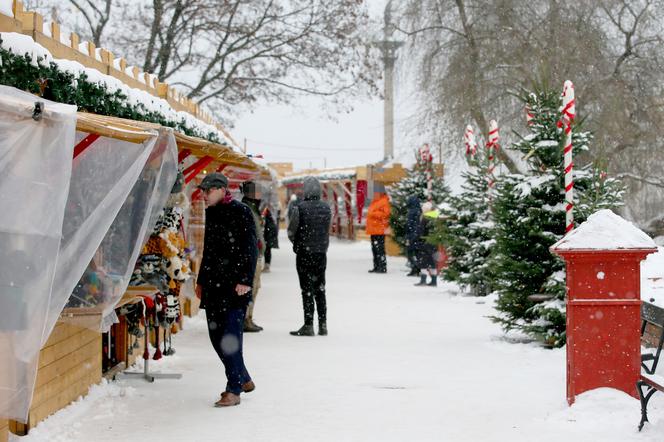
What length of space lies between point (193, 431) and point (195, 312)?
23.6 ft

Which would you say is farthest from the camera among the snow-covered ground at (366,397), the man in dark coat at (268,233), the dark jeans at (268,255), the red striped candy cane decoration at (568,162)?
the man in dark coat at (268,233)

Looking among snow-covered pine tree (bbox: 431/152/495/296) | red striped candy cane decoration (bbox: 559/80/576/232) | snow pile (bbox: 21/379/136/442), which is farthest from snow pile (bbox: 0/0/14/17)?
snow-covered pine tree (bbox: 431/152/495/296)

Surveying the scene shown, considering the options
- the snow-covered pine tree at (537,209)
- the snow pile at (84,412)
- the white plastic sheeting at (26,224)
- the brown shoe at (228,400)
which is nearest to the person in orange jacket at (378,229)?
the snow-covered pine tree at (537,209)

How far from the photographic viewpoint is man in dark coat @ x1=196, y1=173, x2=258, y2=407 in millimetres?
7309

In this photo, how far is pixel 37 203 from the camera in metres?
4.44

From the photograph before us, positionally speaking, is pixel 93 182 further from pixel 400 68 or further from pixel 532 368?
pixel 400 68

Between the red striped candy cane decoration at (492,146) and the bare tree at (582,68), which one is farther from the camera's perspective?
the bare tree at (582,68)

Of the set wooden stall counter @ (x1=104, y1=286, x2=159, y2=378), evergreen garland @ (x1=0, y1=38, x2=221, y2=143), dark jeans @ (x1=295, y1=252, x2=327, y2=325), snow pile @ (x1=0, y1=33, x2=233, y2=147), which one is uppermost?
snow pile @ (x1=0, y1=33, x2=233, y2=147)

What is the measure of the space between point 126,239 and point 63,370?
3.86ft

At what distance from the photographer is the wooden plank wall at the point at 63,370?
20.6ft

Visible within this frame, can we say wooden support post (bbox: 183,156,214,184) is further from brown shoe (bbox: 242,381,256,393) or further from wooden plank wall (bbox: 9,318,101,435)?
brown shoe (bbox: 242,381,256,393)

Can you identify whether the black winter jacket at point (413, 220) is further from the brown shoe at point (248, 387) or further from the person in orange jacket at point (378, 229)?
the brown shoe at point (248, 387)

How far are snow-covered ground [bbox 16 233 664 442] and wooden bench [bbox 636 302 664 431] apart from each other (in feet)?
0.55

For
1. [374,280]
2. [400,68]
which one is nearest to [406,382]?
[374,280]
